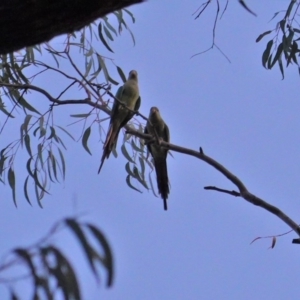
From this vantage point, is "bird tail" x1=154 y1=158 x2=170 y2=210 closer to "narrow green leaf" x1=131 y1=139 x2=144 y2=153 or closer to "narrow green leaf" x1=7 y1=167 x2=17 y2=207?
"narrow green leaf" x1=131 y1=139 x2=144 y2=153

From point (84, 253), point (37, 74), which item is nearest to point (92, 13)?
point (84, 253)

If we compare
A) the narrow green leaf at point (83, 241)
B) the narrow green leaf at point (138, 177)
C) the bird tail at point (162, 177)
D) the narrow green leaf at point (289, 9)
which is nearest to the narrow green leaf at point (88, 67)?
the narrow green leaf at point (138, 177)

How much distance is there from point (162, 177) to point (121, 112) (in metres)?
0.42

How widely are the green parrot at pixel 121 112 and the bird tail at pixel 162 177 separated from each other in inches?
11.7

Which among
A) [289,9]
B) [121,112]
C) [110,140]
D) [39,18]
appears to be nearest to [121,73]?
[121,112]

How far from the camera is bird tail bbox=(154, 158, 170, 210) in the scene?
3291 millimetres

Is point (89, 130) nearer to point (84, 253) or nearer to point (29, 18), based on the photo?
point (29, 18)

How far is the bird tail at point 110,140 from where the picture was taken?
283 cm

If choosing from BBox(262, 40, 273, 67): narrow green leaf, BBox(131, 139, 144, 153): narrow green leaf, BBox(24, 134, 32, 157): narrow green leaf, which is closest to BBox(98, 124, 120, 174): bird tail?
BBox(131, 139, 144, 153): narrow green leaf

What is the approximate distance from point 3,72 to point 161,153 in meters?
0.89

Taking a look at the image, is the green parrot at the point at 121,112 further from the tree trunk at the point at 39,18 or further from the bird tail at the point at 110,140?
the tree trunk at the point at 39,18

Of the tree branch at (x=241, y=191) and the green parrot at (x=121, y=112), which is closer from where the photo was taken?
the tree branch at (x=241, y=191)

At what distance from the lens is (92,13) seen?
3.48 feet

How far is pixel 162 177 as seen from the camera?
335 cm
